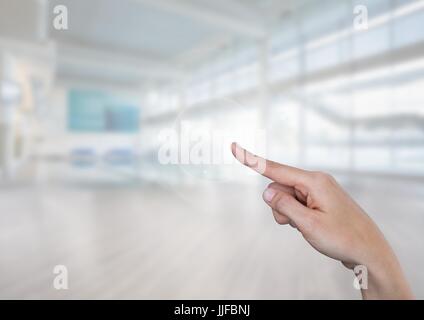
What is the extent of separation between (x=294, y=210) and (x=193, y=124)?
0.63 metres

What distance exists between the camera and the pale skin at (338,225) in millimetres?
311

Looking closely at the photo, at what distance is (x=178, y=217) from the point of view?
2.65 m

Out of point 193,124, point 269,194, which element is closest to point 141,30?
point 193,124

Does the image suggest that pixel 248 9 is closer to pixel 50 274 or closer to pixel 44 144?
pixel 44 144

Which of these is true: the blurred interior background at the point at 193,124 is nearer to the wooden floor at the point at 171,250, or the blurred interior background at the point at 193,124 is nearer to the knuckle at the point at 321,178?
the wooden floor at the point at 171,250

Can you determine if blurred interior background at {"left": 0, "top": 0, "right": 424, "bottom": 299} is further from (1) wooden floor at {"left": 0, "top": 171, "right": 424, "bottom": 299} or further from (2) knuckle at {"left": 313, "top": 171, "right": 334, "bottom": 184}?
(2) knuckle at {"left": 313, "top": 171, "right": 334, "bottom": 184}


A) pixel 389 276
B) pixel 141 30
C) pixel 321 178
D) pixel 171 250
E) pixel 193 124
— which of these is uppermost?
pixel 141 30

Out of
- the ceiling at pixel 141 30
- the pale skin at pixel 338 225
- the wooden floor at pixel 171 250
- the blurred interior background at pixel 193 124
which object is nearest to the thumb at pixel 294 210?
the pale skin at pixel 338 225

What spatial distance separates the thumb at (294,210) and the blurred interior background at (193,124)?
51 centimetres

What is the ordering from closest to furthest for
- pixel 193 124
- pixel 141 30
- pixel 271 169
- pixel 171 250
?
pixel 271 169 < pixel 193 124 < pixel 171 250 < pixel 141 30

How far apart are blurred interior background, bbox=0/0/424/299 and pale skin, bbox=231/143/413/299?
20.9 inches

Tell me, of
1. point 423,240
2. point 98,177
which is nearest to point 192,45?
point 423,240

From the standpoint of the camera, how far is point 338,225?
1.03 feet

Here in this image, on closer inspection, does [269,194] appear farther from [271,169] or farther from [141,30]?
[141,30]
